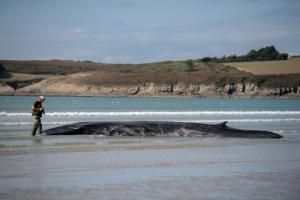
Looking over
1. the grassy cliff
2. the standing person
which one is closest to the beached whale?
the standing person

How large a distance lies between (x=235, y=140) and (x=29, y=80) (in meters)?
149

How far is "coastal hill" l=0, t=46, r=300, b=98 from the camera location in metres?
142

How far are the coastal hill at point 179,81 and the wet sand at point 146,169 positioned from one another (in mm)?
122775

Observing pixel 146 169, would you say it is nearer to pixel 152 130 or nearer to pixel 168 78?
pixel 152 130

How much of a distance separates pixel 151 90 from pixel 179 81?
770 centimetres

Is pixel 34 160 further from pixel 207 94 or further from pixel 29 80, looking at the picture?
pixel 29 80

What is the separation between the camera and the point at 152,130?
21.8m

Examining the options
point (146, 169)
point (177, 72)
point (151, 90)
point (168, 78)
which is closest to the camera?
point (146, 169)

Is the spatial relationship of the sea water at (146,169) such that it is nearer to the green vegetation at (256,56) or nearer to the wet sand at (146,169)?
the wet sand at (146,169)

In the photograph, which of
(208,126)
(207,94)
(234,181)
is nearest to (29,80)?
(207,94)

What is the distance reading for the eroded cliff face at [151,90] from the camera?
142 meters

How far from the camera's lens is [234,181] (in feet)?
36.9

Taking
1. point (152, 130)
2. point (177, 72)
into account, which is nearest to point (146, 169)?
point (152, 130)

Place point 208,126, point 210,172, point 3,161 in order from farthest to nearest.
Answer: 1. point 208,126
2. point 3,161
3. point 210,172
